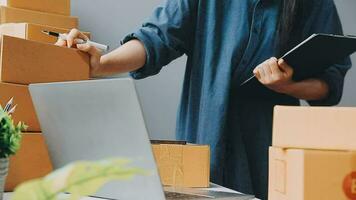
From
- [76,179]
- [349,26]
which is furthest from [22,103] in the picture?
[349,26]

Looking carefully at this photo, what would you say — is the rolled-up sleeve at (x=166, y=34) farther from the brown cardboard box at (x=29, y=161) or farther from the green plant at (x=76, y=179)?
the green plant at (x=76, y=179)

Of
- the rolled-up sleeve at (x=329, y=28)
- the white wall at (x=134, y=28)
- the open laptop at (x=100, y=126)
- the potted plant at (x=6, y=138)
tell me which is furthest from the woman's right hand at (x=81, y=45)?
the white wall at (x=134, y=28)

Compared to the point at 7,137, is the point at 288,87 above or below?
above

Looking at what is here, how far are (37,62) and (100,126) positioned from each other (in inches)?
11.2

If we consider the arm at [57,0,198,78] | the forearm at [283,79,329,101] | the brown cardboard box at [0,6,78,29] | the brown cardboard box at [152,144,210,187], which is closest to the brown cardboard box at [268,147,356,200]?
the brown cardboard box at [152,144,210,187]

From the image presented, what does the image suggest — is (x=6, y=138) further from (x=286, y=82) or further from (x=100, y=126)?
(x=286, y=82)

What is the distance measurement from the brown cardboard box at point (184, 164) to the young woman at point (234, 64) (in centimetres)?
27

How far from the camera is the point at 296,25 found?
1262 mm

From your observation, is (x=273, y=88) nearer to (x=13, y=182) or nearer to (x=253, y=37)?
(x=253, y=37)

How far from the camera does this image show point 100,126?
0.69m

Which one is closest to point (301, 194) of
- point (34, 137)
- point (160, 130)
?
point (34, 137)

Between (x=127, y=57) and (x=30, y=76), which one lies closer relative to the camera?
(x=30, y=76)

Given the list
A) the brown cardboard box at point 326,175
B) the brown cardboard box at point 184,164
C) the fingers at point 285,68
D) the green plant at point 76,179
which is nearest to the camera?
the green plant at point 76,179

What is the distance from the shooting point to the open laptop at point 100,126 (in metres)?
0.64
